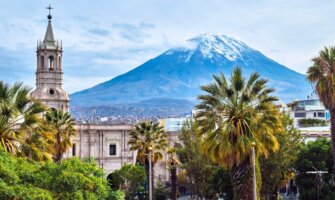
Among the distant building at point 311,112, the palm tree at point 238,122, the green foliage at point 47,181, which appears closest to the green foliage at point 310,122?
the distant building at point 311,112

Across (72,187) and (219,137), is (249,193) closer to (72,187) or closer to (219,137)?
(219,137)

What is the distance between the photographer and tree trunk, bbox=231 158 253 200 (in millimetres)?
24641

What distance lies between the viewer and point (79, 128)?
243 feet

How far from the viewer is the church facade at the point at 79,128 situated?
69750 millimetres

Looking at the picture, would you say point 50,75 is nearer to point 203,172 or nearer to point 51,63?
point 51,63

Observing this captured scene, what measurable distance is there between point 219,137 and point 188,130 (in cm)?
2166

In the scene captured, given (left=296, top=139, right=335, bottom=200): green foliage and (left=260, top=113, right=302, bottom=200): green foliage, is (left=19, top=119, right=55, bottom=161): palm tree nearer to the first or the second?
(left=260, top=113, right=302, bottom=200): green foliage

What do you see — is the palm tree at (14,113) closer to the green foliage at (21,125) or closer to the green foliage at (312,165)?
the green foliage at (21,125)

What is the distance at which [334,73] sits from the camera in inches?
1249

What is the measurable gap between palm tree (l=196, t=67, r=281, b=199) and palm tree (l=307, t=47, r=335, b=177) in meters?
6.58

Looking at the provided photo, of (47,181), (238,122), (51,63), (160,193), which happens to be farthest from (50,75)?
(47,181)

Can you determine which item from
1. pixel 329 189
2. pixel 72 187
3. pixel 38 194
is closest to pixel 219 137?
pixel 72 187

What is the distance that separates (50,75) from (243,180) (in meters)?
48.7

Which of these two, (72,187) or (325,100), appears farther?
(325,100)
